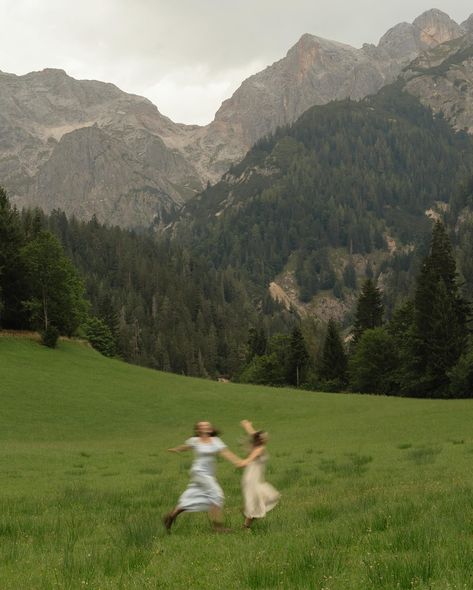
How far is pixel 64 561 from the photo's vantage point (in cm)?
962

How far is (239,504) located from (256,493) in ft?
15.2

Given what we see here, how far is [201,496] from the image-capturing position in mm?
13297

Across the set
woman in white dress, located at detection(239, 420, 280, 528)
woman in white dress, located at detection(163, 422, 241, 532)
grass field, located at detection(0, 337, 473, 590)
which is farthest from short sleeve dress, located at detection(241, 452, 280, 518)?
woman in white dress, located at detection(163, 422, 241, 532)

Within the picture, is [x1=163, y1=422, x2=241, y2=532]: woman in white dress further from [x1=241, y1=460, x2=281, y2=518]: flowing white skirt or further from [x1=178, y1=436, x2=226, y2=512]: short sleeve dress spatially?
[x1=241, y1=460, x2=281, y2=518]: flowing white skirt

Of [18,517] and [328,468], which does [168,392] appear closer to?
[328,468]

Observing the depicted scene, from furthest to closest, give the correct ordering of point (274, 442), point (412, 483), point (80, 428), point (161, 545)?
point (80, 428) → point (274, 442) → point (412, 483) → point (161, 545)

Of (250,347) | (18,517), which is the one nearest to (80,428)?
(18,517)

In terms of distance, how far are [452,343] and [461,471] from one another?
198ft

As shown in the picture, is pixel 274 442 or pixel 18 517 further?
pixel 274 442

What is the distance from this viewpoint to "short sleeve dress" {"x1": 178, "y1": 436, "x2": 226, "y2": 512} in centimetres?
1320

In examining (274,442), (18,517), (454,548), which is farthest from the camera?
(274,442)

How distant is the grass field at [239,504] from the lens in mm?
8273

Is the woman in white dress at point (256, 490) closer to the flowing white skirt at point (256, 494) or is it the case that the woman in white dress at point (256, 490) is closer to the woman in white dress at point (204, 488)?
the flowing white skirt at point (256, 494)

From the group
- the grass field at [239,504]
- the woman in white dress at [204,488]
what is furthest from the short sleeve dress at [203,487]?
the grass field at [239,504]
